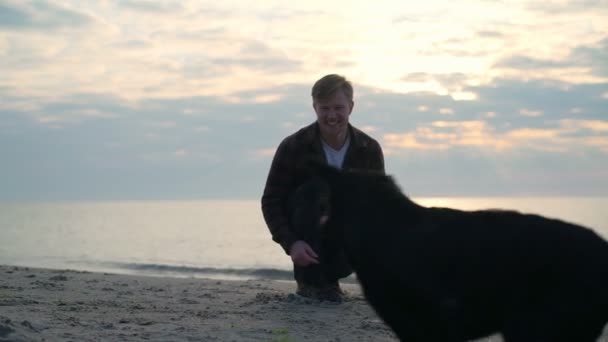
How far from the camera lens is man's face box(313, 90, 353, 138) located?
5.95 m

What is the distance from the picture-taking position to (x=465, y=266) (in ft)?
10.5

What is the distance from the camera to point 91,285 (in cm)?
899

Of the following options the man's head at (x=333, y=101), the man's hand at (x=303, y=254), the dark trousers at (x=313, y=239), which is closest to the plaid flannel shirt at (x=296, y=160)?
the dark trousers at (x=313, y=239)

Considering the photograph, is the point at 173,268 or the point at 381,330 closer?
the point at 381,330

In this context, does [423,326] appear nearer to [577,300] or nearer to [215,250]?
[577,300]

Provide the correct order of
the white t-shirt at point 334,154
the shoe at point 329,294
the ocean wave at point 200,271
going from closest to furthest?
the white t-shirt at point 334,154
the shoe at point 329,294
the ocean wave at point 200,271

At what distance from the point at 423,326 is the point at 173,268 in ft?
56.0

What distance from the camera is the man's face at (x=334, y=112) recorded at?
5.95 m

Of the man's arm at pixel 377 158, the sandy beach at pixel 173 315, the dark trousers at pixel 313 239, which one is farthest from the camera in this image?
the man's arm at pixel 377 158

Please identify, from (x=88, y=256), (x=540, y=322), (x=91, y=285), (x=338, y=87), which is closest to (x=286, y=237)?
(x=338, y=87)

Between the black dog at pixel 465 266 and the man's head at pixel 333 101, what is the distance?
7.69 ft

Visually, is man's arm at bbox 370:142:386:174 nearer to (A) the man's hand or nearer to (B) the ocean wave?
(A) the man's hand

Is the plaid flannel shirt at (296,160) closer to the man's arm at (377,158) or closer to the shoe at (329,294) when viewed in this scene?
the man's arm at (377,158)

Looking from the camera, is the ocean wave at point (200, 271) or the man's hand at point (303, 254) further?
the ocean wave at point (200, 271)
